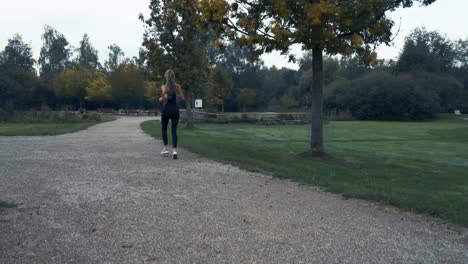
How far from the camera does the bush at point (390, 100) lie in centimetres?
6406

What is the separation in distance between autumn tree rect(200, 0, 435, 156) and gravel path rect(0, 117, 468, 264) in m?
4.19

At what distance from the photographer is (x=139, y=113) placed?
6412cm

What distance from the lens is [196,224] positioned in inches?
200

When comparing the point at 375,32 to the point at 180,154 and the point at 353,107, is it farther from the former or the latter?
the point at 353,107

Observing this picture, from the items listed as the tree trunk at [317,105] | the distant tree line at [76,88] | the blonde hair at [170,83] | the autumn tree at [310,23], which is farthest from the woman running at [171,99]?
the distant tree line at [76,88]

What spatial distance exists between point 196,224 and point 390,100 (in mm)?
63895

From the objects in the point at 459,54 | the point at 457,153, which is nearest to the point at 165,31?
the point at 457,153

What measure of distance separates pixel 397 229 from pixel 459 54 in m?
107

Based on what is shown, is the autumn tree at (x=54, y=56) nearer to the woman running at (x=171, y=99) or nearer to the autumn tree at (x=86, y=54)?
the autumn tree at (x=86, y=54)

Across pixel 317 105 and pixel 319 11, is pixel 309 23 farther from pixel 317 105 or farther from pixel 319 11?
pixel 317 105

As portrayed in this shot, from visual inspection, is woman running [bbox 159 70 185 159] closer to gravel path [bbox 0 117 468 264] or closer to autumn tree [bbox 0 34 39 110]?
gravel path [bbox 0 117 468 264]

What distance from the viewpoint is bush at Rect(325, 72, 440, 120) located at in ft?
210

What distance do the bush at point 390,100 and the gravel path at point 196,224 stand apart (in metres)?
59.9

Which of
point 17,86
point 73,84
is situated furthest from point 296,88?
point 17,86
